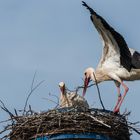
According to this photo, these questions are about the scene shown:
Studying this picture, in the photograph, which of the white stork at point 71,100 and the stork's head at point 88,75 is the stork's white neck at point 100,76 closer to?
the stork's head at point 88,75

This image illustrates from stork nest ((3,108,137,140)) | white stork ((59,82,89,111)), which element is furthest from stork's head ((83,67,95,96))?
stork nest ((3,108,137,140))

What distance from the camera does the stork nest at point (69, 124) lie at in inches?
407

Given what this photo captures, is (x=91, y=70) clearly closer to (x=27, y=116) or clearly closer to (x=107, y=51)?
(x=107, y=51)

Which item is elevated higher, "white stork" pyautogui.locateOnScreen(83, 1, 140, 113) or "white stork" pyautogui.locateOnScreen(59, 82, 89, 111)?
"white stork" pyautogui.locateOnScreen(83, 1, 140, 113)

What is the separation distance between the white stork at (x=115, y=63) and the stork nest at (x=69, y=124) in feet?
6.73

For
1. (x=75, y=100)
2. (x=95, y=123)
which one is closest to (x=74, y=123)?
(x=95, y=123)

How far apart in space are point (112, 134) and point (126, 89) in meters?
3.01

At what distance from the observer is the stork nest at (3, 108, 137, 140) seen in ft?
33.9

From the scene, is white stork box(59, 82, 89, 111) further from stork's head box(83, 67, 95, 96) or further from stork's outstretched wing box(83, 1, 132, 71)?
stork's outstretched wing box(83, 1, 132, 71)

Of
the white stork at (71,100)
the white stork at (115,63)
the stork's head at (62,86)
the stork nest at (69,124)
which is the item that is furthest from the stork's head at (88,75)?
the stork nest at (69,124)

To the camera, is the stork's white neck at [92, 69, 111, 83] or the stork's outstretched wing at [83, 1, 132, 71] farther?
the stork's white neck at [92, 69, 111, 83]

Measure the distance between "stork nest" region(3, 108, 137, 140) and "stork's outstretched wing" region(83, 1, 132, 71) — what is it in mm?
2106

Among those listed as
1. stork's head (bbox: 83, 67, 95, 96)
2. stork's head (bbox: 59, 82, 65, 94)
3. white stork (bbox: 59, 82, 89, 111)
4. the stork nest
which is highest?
stork's head (bbox: 83, 67, 95, 96)

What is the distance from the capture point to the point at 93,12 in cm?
1220
